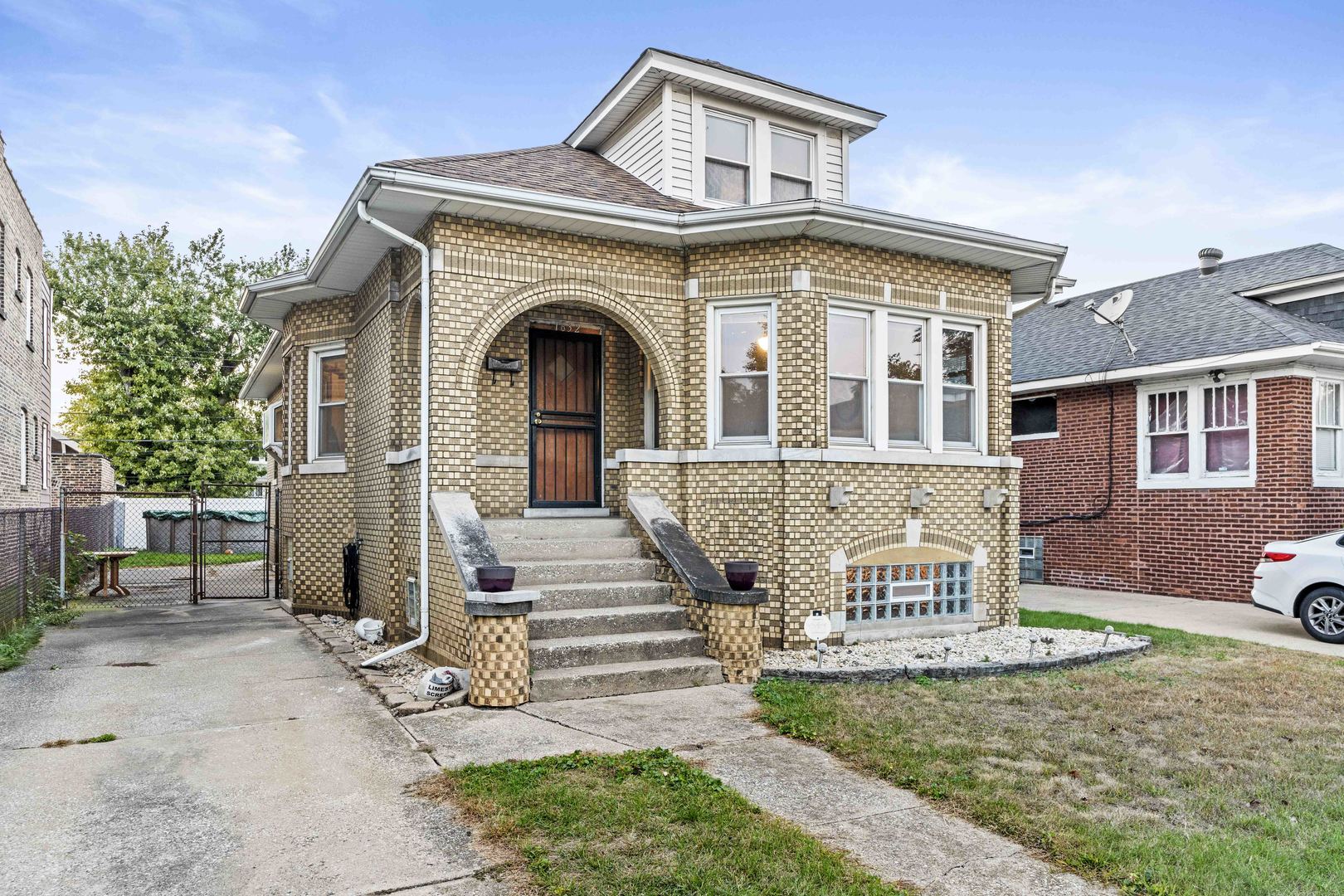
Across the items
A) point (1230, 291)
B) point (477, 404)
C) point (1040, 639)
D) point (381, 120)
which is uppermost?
point (381, 120)

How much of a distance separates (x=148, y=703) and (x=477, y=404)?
397 centimetres

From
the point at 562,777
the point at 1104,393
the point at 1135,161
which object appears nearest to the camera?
the point at 562,777

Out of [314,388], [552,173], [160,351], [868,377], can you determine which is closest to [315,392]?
[314,388]

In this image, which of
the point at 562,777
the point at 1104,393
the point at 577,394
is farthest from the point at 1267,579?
the point at 562,777

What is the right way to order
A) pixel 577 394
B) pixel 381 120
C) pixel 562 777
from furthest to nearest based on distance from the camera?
1. pixel 381 120
2. pixel 577 394
3. pixel 562 777

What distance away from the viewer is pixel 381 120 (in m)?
22.3

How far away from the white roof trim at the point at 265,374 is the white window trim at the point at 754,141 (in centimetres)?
703

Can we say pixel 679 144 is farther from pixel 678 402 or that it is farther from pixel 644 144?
pixel 678 402

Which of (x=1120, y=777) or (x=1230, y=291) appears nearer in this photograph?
(x=1120, y=777)

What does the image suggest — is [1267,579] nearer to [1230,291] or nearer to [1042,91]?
[1230,291]

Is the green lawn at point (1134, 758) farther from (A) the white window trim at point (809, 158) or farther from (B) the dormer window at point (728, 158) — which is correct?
(A) the white window trim at point (809, 158)

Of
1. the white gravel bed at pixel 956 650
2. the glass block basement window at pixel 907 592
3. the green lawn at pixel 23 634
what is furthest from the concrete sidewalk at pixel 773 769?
the green lawn at pixel 23 634

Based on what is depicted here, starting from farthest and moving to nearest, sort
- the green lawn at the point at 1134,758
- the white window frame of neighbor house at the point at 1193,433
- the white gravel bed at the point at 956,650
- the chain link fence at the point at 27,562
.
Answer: the white window frame of neighbor house at the point at 1193,433 → the chain link fence at the point at 27,562 → the white gravel bed at the point at 956,650 → the green lawn at the point at 1134,758

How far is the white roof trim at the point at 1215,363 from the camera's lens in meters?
11.2
